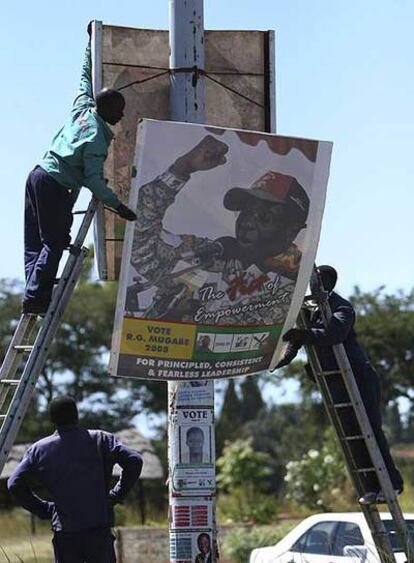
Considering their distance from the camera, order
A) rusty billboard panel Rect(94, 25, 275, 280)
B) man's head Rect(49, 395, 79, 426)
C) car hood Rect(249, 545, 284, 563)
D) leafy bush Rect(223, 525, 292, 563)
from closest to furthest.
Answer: man's head Rect(49, 395, 79, 426) → rusty billboard panel Rect(94, 25, 275, 280) → car hood Rect(249, 545, 284, 563) → leafy bush Rect(223, 525, 292, 563)

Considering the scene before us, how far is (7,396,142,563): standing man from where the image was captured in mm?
8461

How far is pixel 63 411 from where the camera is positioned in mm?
8562

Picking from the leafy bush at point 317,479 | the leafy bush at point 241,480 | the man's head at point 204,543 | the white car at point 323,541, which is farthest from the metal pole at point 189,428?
the leafy bush at point 241,480

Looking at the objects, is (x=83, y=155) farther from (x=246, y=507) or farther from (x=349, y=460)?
(x=246, y=507)

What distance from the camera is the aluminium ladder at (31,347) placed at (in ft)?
27.7

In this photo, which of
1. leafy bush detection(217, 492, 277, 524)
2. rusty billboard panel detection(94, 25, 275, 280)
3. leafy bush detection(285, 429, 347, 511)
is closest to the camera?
rusty billboard panel detection(94, 25, 275, 280)

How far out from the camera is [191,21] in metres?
9.86

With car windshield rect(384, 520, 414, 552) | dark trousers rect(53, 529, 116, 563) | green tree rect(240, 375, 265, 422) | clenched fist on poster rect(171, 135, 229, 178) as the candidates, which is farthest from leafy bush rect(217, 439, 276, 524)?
green tree rect(240, 375, 265, 422)

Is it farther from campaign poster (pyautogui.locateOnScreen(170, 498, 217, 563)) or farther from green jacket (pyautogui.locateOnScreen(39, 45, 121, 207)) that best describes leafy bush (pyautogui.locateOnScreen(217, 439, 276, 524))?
green jacket (pyautogui.locateOnScreen(39, 45, 121, 207))

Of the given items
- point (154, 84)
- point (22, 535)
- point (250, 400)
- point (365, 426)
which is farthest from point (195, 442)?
point (250, 400)

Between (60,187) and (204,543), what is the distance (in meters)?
2.75

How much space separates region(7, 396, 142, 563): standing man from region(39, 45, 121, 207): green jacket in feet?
4.69

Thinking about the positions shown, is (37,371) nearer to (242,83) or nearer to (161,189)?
(161,189)

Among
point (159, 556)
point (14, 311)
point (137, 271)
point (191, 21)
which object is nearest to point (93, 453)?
point (137, 271)
